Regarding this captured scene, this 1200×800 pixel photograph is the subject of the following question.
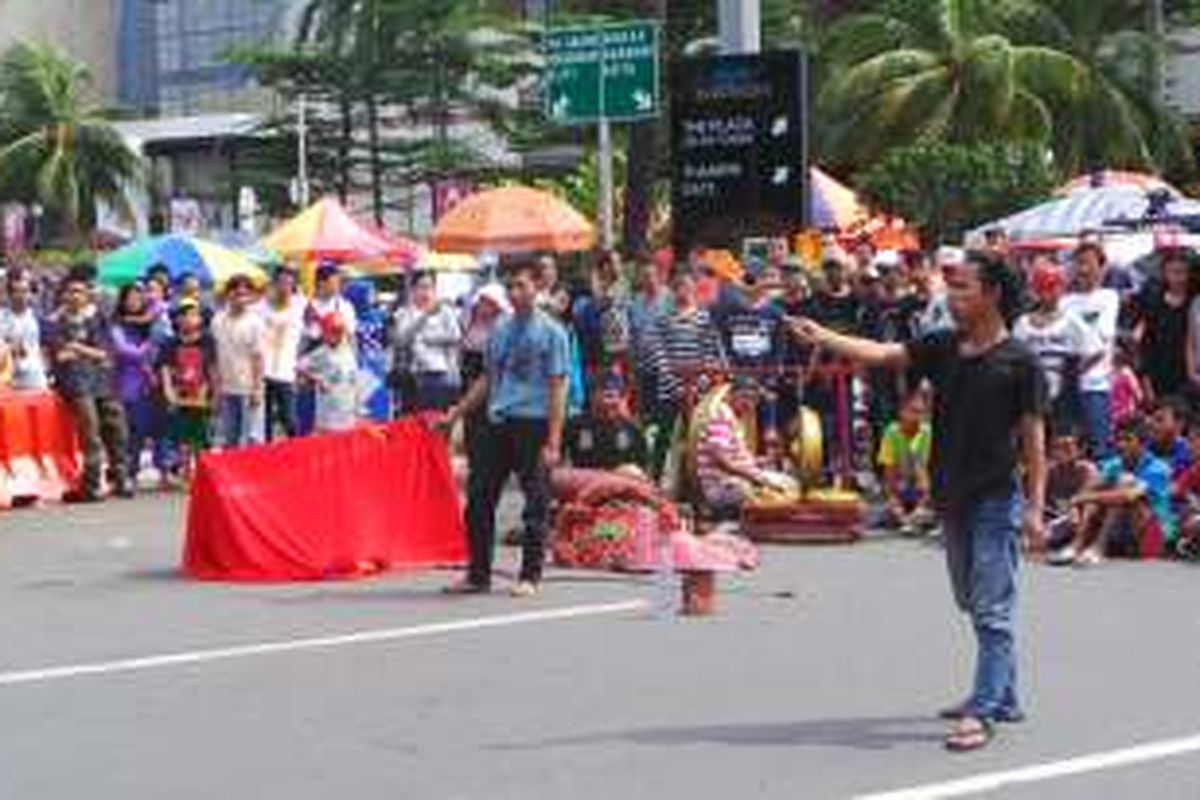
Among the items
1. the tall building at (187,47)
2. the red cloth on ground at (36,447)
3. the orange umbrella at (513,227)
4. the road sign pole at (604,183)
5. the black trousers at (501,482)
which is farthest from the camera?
the tall building at (187,47)

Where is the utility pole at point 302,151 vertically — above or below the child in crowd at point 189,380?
above

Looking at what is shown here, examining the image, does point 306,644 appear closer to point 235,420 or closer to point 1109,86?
point 235,420

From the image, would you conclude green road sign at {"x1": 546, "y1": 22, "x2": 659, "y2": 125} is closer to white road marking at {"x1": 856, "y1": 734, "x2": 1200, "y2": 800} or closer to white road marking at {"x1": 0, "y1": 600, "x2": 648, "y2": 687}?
white road marking at {"x1": 0, "y1": 600, "x2": 648, "y2": 687}

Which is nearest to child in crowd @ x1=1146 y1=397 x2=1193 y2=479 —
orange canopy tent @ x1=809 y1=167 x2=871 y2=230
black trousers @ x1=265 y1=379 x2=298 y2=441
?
black trousers @ x1=265 y1=379 x2=298 y2=441

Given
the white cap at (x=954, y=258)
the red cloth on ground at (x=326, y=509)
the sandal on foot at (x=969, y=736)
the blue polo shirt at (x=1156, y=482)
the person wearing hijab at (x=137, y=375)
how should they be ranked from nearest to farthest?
the sandal on foot at (x=969, y=736) < the white cap at (x=954, y=258) < the red cloth on ground at (x=326, y=509) < the blue polo shirt at (x=1156, y=482) < the person wearing hijab at (x=137, y=375)

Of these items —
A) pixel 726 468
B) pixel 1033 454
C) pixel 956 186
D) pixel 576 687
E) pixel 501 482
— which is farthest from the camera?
pixel 956 186

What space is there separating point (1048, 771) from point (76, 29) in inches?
4823

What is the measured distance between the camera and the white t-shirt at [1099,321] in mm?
16234

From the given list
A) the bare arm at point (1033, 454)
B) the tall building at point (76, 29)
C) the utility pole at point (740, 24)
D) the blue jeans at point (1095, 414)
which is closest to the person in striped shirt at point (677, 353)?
the blue jeans at point (1095, 414)

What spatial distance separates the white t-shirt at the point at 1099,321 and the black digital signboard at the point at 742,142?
3.68m

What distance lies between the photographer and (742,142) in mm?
19922

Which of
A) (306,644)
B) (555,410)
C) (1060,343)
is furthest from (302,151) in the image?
(306,644)

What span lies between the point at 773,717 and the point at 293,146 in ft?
203

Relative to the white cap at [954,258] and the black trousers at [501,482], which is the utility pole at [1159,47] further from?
the black trousers at [501,482]
